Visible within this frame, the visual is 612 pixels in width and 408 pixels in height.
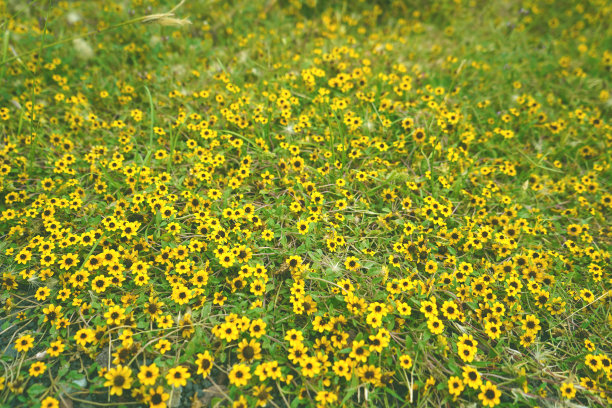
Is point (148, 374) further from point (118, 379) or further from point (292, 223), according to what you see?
point (292, 223)

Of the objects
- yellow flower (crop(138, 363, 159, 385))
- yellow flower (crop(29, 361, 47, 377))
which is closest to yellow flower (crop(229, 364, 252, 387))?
yellow flower (crop(138, 363, 159, 385))

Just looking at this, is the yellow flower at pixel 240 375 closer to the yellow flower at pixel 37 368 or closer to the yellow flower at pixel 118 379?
the yellow flower at pixel 118 379

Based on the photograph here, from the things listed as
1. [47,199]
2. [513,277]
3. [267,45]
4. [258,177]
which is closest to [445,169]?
[513,277]

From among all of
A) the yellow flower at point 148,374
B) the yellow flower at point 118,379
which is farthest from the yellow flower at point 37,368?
the yellow flower at point 148,374

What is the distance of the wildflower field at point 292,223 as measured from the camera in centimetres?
264

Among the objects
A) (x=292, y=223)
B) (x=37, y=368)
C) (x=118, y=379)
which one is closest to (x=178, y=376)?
(x=118, y=379)

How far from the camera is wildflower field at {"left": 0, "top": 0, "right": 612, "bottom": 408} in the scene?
2.64 meters

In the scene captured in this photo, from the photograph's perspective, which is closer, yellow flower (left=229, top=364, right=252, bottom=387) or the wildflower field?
yellow flower (left=229, top=364, right=252, bottom=387)

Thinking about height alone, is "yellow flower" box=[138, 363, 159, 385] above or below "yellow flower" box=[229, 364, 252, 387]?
above

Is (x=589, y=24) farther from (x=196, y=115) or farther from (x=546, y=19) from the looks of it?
(x=196, y=115)

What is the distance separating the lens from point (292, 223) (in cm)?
355

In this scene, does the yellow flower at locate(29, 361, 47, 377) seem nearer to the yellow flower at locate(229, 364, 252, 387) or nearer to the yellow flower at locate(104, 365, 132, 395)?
the yellow flower at locate(104, 365, 132, 395)

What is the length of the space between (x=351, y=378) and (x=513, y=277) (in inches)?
71.2

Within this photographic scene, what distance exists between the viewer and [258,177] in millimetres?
3963
